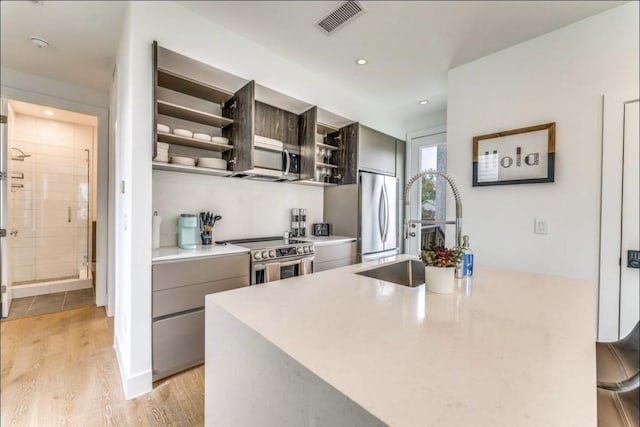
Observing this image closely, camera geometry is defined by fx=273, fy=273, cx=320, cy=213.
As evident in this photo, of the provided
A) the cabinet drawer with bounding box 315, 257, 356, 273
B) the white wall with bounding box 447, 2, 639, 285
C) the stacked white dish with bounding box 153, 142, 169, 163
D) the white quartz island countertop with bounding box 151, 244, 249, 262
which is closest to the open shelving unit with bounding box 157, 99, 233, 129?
the stacked white dish with bounding box 153, 142, 169, 163

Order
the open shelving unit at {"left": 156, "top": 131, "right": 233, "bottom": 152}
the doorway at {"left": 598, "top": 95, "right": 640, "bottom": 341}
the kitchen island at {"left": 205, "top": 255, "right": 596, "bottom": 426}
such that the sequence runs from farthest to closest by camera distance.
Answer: the open shelving unit at {"left": 156, "top": 131, "right": 233, "bottom": 152}
the doorway at {"left": 598, "top": 95, "right": 640, "bottom": 341}
the kitchen island at {"left": 205, "top": 255, "right": 596, "bottom": 426}

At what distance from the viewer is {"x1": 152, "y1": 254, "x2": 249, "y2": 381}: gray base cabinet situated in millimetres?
1717

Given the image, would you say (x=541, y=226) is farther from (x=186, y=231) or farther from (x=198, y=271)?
(x=186, y=231)

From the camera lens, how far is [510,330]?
76 centimetres

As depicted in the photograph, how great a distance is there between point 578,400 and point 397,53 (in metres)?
2.50

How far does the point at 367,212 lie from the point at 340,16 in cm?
183

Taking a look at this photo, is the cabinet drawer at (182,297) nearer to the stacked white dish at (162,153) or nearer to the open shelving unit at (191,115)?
the stacked white dish at (162,153)

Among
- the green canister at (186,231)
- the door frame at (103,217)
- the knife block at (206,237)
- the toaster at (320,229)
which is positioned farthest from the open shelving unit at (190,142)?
the toaster at (320,229)

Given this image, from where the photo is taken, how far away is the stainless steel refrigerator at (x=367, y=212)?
2988 millimetres

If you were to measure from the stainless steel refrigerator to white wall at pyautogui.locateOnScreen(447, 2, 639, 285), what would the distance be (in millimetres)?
937

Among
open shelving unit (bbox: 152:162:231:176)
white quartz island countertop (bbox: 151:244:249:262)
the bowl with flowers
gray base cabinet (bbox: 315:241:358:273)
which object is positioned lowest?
gray base cabinet (bbox: 315:241:358:273)

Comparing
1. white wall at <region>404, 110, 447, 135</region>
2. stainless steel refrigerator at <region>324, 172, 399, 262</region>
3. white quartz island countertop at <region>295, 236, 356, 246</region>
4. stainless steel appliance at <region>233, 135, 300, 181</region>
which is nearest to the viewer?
stainless steel appliance at <region>233, 135, 300, 181</region>

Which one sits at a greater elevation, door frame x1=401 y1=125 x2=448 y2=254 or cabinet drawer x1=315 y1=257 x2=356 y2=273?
door frame x1=401 y1=125 x2=448 y2=254

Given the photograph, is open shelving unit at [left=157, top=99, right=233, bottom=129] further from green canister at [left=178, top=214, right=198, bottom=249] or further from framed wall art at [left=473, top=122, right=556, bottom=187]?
framed wall art at [left=473, top=122, right=556, bottom=187]
